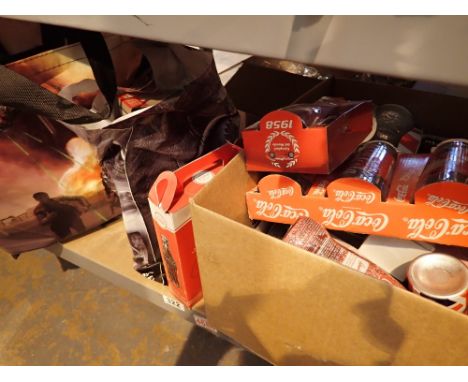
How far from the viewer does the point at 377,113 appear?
654mm

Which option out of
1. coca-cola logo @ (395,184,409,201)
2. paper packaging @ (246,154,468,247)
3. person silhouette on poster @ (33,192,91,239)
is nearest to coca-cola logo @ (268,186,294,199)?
paper packaging @ (246,154,468,247)

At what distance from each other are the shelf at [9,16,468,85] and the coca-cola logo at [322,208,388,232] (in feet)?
1.00

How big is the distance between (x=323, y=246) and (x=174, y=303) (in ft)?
1.13

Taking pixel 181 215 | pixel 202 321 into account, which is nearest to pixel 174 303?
pixel 202 321

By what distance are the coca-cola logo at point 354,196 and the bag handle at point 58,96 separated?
0.40 m

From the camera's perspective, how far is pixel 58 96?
1.77 feet

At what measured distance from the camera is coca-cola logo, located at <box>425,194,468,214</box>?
424mm

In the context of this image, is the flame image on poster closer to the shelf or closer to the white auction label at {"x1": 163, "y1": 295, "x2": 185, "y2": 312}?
the white auction label at {"x1": 163, "y1": 295, "x2": 185, "y2": 312}

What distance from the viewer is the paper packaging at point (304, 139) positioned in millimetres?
481

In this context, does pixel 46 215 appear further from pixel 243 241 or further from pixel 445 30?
pixel 445 30

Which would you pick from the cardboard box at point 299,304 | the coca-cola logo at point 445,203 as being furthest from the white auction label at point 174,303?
the coca-cola logo at point 445,203

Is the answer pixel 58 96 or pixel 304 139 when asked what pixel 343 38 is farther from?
pixel 58 96

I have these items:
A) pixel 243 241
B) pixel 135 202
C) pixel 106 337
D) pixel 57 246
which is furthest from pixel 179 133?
pixel 106 337

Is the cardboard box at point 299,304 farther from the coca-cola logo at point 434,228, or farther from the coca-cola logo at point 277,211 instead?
the coca-cola logo at point 434,228
